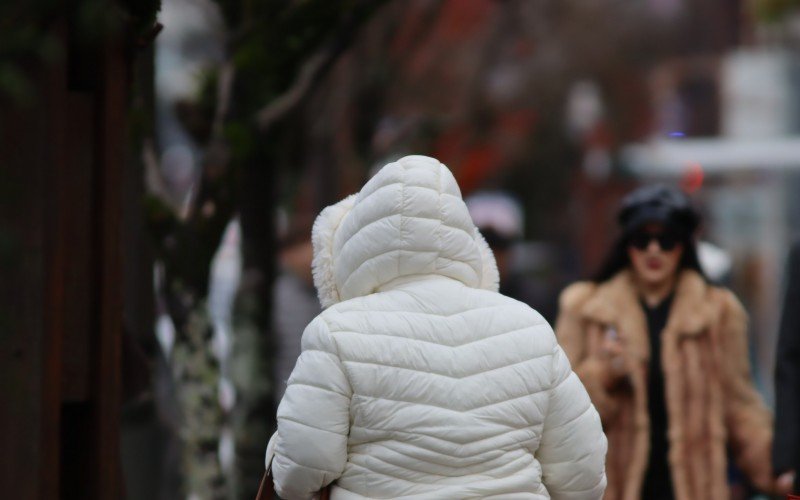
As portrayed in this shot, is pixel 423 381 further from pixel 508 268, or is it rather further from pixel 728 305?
pixel 508 268

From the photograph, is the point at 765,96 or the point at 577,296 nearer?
the point at 577,296

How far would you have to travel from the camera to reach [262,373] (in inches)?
348

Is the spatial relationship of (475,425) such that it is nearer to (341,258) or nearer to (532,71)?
(341,258)

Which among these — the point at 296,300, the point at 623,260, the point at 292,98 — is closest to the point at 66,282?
the point at 623,260

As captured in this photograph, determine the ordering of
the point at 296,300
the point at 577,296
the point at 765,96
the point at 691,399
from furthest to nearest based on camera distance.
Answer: the point at 765,96 → the point at 296,300 → the point at 577,296 → the point at 691,399

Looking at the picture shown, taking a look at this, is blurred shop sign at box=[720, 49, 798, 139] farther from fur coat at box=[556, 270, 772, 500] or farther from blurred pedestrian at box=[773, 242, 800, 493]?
blurred pedestrian at box=[773, 242, 800, 493]

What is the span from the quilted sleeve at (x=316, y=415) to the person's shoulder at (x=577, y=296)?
3259 mm

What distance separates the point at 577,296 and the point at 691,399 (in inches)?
28.2

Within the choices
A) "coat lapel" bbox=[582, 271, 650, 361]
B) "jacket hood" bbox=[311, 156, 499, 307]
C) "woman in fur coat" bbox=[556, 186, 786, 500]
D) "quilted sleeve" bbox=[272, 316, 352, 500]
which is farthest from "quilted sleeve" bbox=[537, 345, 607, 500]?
"coat lapel" bbox=[582, 271, 650, 361]

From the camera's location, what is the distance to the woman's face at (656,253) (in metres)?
7.13

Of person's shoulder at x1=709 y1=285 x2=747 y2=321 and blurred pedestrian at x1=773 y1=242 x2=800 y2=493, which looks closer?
blurred pedestrian at x1=773 y1=242 x2=800 y2=493

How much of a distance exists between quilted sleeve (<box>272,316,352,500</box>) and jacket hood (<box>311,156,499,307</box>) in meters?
0.22

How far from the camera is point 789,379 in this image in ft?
20.7

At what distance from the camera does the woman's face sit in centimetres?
713
